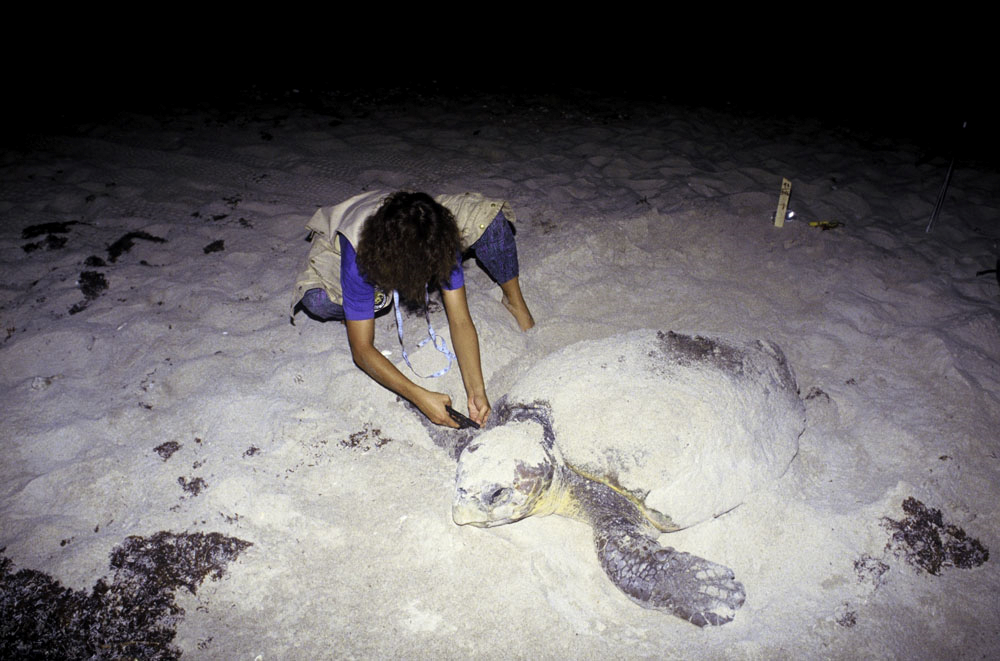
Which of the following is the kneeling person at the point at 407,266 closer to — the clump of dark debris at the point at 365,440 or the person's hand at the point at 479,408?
the person's hand at the point at 479,408

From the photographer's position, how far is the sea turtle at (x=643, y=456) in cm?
166

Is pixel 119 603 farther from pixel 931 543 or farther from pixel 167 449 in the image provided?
pixel 931 543

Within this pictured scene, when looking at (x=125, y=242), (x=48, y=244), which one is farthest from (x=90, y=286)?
(x=48, y=244)

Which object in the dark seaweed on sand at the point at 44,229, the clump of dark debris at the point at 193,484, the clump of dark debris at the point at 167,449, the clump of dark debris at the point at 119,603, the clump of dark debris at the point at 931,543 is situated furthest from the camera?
the dark seaweed on sand at the point at 44,229

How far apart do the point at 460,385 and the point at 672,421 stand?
102 centimetres

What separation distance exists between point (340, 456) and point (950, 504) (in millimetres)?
2317

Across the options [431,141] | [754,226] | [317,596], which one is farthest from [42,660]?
[431,141]

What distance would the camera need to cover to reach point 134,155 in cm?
408

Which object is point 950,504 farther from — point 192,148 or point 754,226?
point 192,148

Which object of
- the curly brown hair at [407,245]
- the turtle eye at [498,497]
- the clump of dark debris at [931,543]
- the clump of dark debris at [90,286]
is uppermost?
the curly brown hair at [407,245]

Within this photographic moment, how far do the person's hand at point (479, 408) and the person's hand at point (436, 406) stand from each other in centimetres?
11

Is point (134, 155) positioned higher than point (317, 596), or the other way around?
point (134, 155)

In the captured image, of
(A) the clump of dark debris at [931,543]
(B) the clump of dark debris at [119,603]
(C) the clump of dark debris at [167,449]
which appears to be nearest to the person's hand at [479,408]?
(B) the clump of dark debris at [119,603]

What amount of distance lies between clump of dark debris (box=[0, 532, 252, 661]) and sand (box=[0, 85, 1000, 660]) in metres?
0.05
